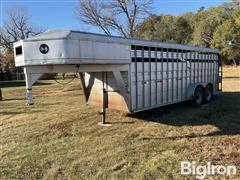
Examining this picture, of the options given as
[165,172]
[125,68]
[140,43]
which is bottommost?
[165,172]

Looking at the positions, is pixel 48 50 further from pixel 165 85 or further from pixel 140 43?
pixel 165 85

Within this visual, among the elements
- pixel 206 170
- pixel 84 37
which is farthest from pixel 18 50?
pixel 206 170

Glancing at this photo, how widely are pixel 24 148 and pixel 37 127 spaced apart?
1790 mm

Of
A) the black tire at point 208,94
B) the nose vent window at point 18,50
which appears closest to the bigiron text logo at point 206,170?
the nose vent window at point 18,50

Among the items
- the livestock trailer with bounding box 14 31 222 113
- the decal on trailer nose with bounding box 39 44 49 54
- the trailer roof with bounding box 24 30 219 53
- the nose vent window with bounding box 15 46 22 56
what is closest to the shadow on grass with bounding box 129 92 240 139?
the livestock trailer with bounding box 14 31 222 113

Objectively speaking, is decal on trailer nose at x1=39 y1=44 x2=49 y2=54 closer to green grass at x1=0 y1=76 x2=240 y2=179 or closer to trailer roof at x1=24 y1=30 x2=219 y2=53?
trailer roof at x1=24 y1=30 x2=219 y2=53

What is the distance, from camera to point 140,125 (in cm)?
766

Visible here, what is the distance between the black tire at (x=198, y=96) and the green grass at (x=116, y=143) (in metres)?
0.73

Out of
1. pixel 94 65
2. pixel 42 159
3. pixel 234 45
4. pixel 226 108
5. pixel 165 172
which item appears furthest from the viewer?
pixel 234 45

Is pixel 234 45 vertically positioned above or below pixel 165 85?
above

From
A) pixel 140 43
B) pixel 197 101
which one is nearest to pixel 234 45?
pixel 197 101

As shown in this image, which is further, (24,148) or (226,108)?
(226,108)

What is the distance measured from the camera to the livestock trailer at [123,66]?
5.75 meters

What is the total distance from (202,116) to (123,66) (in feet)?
10.8
